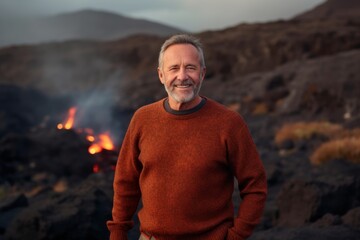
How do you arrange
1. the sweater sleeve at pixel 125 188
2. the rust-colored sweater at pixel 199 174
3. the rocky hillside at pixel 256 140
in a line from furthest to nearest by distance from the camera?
the rocky hillside at pixel 256 140
the sweater sleeve at pixel 125 188
the rust-colored sweater at pixel 199 174

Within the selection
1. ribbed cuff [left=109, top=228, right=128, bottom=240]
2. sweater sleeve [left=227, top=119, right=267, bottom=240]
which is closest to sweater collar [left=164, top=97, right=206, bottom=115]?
sweater sleeve [left=227, top=119, right=267, bottom=240]

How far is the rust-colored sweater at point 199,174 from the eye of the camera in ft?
8.81

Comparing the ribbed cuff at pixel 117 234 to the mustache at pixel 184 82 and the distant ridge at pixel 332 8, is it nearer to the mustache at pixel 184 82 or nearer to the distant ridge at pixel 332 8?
the mustache at pixel 184 82

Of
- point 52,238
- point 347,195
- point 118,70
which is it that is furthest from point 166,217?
point 118,70

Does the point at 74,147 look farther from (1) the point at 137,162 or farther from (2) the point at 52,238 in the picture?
(1) the point at 137,162

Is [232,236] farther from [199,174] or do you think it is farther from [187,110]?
[187,110]

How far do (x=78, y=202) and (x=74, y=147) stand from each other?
23.2 feet

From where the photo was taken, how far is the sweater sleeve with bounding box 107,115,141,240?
2.95 m

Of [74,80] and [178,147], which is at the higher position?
[178,147]

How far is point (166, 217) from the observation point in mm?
2746

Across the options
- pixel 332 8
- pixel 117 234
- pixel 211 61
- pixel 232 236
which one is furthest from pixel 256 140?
pixel 332 8

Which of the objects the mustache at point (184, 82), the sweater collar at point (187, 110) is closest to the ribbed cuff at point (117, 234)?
the sweater collar at point (187, 110)

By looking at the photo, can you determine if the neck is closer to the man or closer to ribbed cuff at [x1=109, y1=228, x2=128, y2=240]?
the man

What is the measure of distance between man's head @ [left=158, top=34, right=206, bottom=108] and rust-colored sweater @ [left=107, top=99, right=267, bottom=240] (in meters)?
0.11
